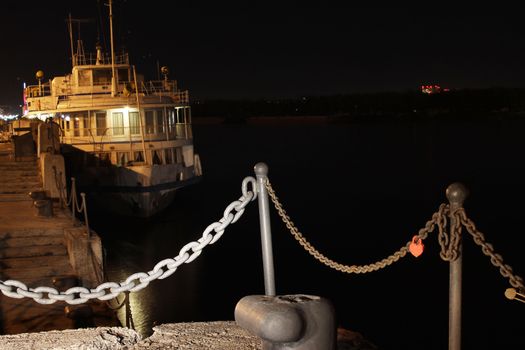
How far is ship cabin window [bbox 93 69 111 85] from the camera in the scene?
31297 mm

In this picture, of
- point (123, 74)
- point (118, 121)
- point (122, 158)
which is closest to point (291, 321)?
point (122, 158)

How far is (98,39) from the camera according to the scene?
32562 mm

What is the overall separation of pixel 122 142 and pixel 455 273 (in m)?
25.0

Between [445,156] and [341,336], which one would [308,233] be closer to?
[341,336]

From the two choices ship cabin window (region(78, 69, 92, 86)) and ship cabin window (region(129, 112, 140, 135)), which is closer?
ship cabin window (region(129, 112, 140, 135))

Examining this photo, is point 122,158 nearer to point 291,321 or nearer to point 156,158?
point 156,158

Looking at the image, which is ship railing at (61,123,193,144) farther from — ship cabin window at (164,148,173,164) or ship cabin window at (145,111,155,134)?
ship cabin window at (164,148,173,164)

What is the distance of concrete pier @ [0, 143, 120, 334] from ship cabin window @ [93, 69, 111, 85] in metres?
16.4

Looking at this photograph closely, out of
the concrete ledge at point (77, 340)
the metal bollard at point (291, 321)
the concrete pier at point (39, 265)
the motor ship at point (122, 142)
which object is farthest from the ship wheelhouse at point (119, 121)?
the metal bollard at point (291, 321)

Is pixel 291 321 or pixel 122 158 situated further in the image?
pixel 122 158

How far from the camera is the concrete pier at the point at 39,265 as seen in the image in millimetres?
8648

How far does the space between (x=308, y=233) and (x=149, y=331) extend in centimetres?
1344

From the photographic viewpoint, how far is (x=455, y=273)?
355 centimetres

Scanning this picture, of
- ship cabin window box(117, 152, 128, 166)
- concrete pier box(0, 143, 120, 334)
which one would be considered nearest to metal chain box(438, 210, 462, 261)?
concrete pier box(0, 143, 120, 334)
